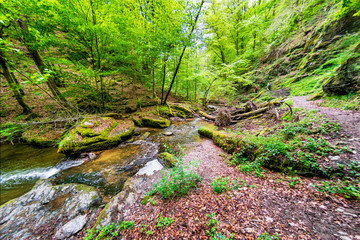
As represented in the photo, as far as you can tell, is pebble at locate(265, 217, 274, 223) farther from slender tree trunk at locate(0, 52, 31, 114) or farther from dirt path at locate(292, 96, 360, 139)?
slender tree trunk at locate(0, 52, 31, 114)

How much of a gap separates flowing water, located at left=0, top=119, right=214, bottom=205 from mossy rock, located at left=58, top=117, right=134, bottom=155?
480mm

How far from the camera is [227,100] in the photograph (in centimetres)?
1617

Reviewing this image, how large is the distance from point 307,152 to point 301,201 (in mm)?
1656

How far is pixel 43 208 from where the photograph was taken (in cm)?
337

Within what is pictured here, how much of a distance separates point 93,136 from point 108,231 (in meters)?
5.48

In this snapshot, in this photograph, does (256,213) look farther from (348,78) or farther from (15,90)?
(15,90)

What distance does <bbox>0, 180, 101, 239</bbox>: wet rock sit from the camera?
2879 mm

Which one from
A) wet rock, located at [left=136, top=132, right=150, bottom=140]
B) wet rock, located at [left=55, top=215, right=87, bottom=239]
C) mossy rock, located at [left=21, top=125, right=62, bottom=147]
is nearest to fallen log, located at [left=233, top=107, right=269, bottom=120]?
wet rock, located at [left=136, top=132, right=150, bottom=140]

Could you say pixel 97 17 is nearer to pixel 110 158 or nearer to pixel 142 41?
pixel 142 41

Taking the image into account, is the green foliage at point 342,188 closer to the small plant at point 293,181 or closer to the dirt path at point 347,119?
the small plant at point 293,181

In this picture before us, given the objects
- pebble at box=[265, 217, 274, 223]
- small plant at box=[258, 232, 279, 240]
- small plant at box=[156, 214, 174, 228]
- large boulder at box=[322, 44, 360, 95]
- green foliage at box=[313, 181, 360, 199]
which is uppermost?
large boulder at box=[322, 44, 360, 95]

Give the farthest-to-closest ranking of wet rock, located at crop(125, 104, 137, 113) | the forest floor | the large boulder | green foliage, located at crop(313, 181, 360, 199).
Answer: wet rock, located at crop(125, 104, 137, 113)
the large boulder
green foliage, located at crop(313, 181, 360, 199)
the forest floor

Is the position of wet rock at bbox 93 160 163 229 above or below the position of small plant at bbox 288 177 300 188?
below

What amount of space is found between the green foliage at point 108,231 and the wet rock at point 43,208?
1148mm
